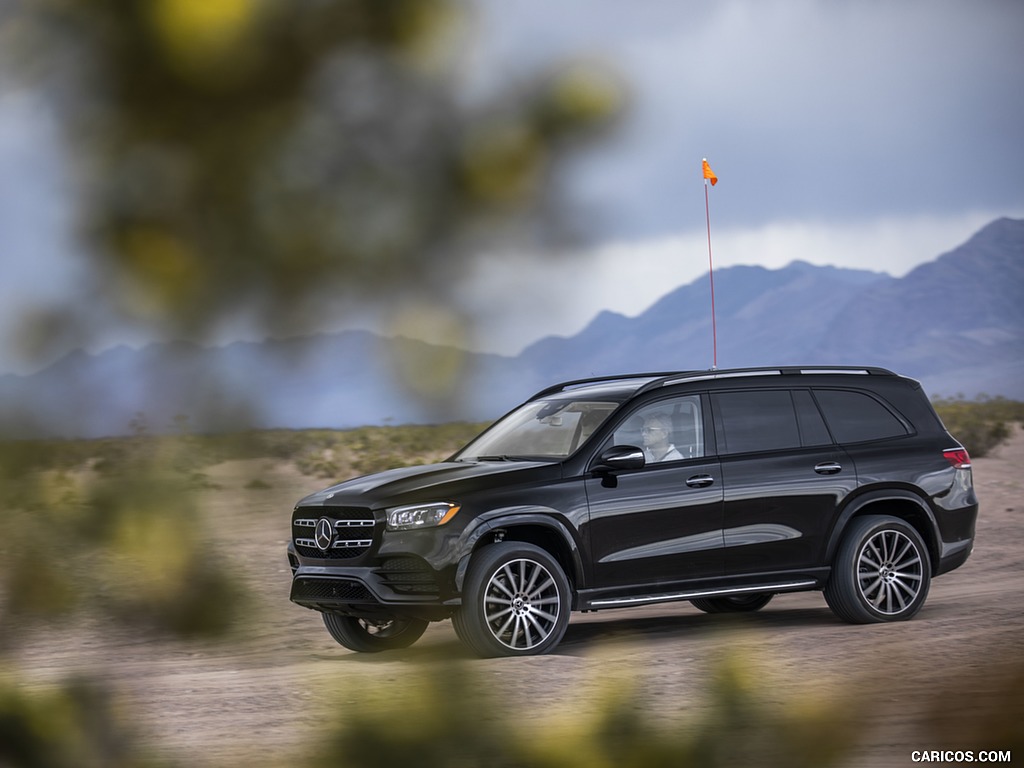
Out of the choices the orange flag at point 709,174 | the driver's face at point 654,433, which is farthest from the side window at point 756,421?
the orange flag at point 709,174

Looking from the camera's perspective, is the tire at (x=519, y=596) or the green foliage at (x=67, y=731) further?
the tire at (x=519, y=596)

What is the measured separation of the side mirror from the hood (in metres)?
0.35

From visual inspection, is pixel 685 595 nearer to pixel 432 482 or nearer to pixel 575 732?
pixel 432 482

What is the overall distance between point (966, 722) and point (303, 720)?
78 centimetres

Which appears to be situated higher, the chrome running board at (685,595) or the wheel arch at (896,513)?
the wheel arch at (896,513)

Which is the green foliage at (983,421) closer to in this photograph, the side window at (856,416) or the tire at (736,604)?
the tire at (736,604)

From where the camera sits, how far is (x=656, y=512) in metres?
10.1

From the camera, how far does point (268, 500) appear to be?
Result: 164 cm

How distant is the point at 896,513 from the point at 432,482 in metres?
3.76

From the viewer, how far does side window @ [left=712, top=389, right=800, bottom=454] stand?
1062cm

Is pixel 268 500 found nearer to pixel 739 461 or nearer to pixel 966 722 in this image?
A: pixel 966 722

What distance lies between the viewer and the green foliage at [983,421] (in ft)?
115

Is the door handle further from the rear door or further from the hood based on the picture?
the hood

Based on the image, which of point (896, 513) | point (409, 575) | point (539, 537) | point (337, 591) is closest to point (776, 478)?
point (896, 513)
